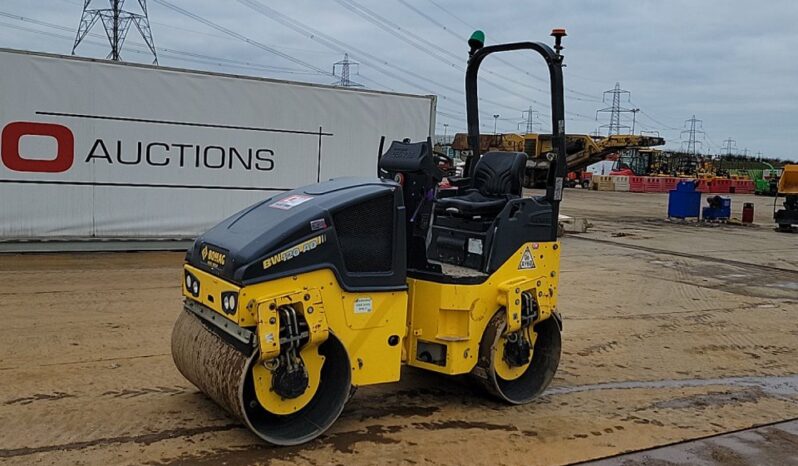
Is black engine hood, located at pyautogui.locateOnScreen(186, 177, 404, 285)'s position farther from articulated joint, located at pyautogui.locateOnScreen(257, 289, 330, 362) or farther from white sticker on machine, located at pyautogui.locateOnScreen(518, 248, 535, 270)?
white sticker on machine, located at pyautogui.locateOnScreen(518, 248, 535, 270)

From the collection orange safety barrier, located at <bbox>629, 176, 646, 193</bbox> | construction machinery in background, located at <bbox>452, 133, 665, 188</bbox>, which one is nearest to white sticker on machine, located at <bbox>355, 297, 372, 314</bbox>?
construction machinery in background, located at <bbox>452, 133, 665, 188</bbox>

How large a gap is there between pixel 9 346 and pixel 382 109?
7.79 m

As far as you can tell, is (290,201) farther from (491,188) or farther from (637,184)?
(637,184)

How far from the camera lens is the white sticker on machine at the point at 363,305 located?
415cm

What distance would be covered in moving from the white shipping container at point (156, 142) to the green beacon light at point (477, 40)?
21.0 feet

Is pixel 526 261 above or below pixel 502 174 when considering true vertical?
below

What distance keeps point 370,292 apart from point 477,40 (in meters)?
2.30

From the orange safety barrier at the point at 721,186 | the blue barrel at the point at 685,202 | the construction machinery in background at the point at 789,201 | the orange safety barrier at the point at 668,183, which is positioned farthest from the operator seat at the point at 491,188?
the orange safety barrier at the point at 721,186

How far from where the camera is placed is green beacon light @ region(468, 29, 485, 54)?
5.49m

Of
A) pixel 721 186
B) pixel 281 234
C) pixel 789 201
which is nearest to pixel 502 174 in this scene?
pixel 281 234

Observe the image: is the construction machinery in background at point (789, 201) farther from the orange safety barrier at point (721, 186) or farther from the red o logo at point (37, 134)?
the orange safety barrier at point (721, 186)

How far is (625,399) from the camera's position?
5301mm

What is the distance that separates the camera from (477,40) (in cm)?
552

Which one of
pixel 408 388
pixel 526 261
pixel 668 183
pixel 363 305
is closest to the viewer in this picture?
pixel 363 305
